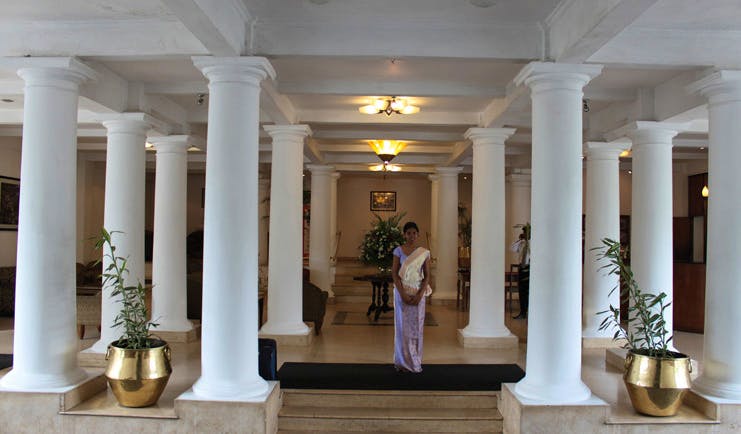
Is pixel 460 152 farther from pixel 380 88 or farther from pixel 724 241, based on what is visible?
pixel 724 241

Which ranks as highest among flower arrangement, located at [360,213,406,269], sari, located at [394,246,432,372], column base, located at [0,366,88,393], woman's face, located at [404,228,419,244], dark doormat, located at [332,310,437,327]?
woman's face, located at [404,228,419,244]

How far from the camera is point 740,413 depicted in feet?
17.1

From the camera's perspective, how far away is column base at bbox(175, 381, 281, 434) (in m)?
5.09

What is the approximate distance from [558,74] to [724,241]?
2.15 metres

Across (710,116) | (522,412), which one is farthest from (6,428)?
(710,116)

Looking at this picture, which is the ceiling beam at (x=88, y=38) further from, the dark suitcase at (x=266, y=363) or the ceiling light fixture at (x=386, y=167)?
the ceiling light fixture at (x=386, y=167)

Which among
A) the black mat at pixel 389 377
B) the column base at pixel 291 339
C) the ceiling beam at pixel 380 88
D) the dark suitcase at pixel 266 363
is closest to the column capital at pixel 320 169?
the column base at pixel 291 339

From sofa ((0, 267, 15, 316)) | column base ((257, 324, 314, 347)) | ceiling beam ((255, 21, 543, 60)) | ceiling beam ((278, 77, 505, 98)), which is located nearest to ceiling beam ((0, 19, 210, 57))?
ceiling beam ((255, 21, 543, 60))

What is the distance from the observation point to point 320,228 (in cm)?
1311

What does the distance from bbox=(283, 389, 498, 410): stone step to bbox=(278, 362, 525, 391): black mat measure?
14 cm

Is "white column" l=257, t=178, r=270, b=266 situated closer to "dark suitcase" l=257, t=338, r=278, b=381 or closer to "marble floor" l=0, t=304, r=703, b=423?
"marble floor" l=0, t=304, r=703, b=423

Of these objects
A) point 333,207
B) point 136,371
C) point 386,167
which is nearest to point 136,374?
point 136,371

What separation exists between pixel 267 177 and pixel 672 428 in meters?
13.7

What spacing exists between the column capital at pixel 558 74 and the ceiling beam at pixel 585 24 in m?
0.08
